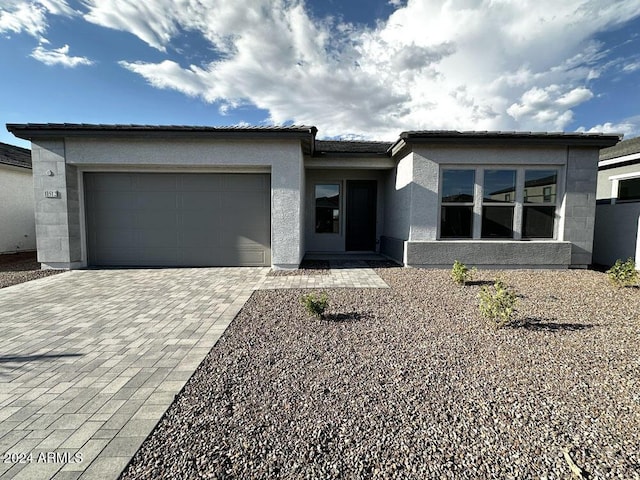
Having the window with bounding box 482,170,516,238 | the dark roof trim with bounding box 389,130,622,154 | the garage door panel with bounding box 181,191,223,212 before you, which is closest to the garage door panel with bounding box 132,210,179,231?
the garage door panel with bounding box 181,191,223,212

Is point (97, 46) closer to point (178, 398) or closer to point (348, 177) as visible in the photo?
point (348, 177)

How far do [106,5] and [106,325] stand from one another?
690cm

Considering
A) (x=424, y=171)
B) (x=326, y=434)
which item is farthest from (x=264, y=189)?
(x=326, y=434)

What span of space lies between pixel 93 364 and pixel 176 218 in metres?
5.72

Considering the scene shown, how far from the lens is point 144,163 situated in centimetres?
739

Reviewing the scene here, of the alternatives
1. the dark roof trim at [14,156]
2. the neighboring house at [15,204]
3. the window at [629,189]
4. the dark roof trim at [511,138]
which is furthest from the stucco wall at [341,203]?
the neighboring house at [15,204]

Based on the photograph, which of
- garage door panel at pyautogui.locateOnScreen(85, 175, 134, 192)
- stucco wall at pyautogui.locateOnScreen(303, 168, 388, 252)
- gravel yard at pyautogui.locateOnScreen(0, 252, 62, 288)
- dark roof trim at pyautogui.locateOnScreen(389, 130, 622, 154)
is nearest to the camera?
gravel yard at pyautogui.locateOnScreen(0, 252, 62, 288)

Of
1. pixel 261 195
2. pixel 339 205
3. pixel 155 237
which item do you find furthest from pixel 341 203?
pixel 155 237

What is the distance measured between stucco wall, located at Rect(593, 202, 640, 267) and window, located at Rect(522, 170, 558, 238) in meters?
2.15

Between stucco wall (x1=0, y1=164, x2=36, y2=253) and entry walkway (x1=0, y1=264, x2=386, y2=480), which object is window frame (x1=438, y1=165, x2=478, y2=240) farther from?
stucco wall (x1=0, y1=164, x2=36, y2=253)

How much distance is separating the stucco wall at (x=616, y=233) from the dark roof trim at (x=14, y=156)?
62.1ft

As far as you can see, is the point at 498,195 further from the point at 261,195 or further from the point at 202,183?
the point at 202,183

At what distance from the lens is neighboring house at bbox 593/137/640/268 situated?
306 inches

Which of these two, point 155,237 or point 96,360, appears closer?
point 96,360
